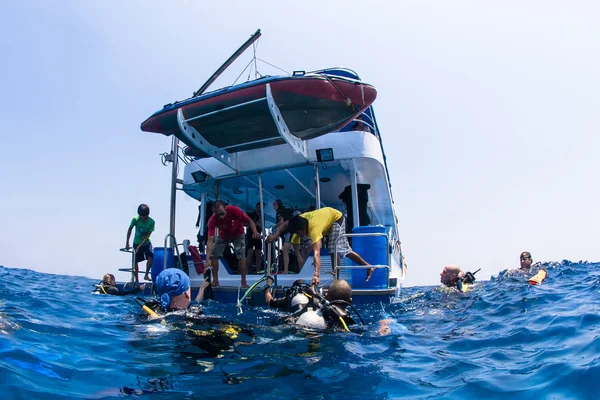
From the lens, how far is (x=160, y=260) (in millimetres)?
8172

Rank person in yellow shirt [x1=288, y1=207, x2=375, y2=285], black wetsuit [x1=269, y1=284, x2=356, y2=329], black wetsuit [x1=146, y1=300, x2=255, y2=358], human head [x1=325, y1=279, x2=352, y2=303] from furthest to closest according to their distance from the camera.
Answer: person in yellow shirt [x1=288, y1=207, x2=375, y2=285], human head [x1=325, y1=279, x2=352, y2=303], black wetsuit [x1=269, y1=284, x2=356, y2=329], black wetsuit [x1=146, y1=300, x2=255, y2=358]

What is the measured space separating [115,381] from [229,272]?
17.8 ft

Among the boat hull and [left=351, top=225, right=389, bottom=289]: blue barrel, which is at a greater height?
the boat hull

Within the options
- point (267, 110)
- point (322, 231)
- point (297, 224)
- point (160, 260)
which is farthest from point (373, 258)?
point (160, 260)

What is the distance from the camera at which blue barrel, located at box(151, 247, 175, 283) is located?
806 centimetres

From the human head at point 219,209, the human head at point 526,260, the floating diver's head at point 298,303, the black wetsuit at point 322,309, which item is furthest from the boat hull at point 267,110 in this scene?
the human head at point 526,260

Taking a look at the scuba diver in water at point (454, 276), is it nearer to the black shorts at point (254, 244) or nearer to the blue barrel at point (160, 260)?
the black shorts at point (254, 244)

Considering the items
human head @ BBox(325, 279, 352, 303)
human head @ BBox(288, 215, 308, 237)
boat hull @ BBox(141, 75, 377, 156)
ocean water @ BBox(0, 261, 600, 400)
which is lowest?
ocean water @ BBox(0, 261, 600, 400)

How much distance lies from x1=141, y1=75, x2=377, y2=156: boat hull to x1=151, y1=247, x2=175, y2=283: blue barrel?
226 centimetres

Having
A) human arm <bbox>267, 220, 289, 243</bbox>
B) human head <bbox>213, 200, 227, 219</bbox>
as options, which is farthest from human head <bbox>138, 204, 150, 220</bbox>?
human arm <bbox>267, 220, 289, 243</bbox>

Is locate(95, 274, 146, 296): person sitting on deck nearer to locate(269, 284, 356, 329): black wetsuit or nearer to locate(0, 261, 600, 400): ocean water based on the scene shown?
locate(0, 261, 600, 400): ocean water

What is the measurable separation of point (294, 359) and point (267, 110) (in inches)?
175

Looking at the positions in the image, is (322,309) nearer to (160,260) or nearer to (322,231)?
(322,231)

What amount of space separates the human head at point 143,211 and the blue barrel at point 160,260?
135 centimetres
